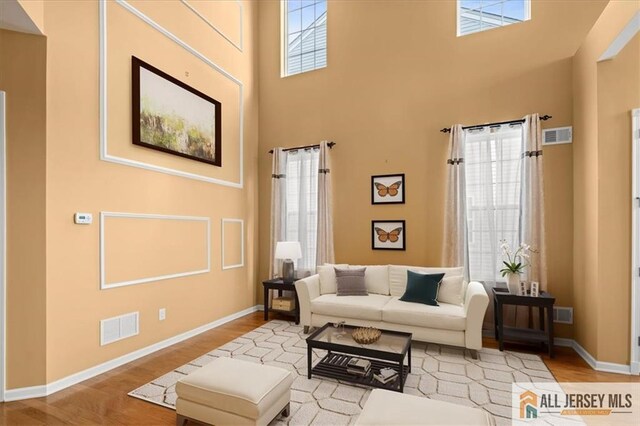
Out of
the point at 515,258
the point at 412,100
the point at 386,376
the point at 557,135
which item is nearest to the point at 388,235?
the point at 515,258

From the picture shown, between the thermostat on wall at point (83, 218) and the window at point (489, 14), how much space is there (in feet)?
16.1

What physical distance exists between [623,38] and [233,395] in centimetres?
417

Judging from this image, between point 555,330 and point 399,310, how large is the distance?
189 cm

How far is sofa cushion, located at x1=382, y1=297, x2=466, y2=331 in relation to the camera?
343 centimetres

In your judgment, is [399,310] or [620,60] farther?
[399,310]

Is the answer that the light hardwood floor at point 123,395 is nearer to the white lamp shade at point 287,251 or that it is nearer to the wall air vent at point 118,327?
the wall air vent at point 118,327

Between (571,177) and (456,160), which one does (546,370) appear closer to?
→ (571,177)

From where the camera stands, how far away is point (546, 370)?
10.3 ft

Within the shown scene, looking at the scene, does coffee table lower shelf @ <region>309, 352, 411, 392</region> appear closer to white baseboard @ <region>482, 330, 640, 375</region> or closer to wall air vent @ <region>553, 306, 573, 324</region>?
white baseboard @ <region>482, 330, 640, 375</region>

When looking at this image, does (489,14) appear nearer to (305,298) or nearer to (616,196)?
(616,196)

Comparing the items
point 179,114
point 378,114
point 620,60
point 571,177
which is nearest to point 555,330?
point 571,177

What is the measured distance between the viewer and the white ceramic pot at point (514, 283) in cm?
368

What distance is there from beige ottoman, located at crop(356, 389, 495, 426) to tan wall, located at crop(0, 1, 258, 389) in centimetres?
271

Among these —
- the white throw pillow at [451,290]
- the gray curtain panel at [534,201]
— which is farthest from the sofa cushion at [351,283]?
the gray curtain panel at [534,201]
